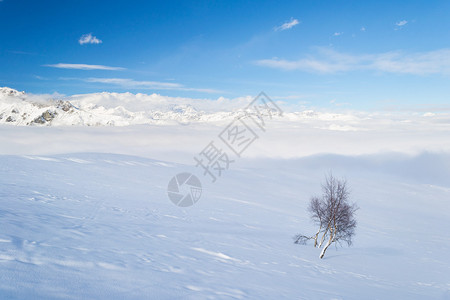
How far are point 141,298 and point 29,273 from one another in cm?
297

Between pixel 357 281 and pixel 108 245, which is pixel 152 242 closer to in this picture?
pixel 108 245

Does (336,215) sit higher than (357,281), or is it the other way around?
(336,215)

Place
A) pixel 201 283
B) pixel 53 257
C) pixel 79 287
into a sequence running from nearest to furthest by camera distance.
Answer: pixel 79 287
pixel 53 257
pixel 201 283

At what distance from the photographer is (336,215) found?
69.6 ft

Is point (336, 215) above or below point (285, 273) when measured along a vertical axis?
above

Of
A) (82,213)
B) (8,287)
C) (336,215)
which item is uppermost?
(336,215)

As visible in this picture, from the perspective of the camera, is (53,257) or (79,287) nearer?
(79,287)

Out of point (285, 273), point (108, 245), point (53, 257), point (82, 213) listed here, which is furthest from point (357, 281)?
point (82, 213)

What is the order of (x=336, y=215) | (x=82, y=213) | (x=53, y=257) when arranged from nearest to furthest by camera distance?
(x=53, y=257) → (x=82, y=213) → (x=336, y=215)

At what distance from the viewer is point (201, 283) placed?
7875 mm

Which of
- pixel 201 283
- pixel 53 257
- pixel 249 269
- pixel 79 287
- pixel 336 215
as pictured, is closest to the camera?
pixel 79 287

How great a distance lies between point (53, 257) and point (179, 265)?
Answer: 169 inches

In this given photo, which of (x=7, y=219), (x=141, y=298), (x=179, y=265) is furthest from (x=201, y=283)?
(x=7, y=219)

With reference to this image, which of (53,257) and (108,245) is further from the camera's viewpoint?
(108,245)
